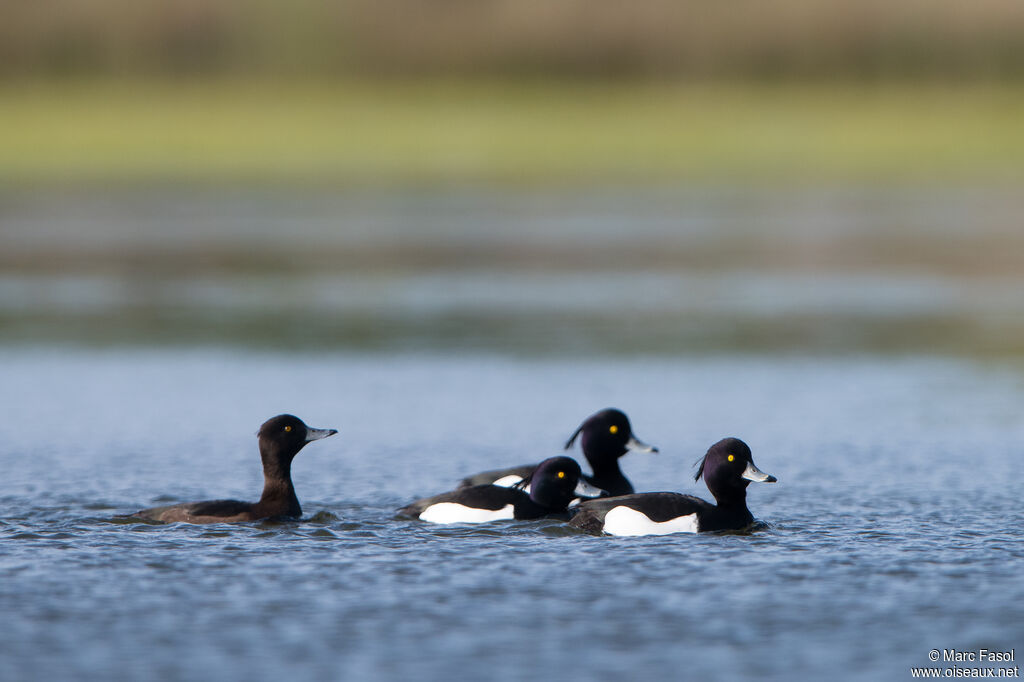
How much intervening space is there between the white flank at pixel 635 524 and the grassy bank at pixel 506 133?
66.5 meters

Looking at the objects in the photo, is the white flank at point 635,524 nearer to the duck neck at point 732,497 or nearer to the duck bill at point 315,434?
the duck neck at point 732,497

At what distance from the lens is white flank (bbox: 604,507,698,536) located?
10734mm

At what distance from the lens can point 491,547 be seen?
10414 millimetres

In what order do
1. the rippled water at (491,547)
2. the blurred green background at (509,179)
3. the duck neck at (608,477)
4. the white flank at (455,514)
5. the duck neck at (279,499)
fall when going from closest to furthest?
the rippled water at (491,547)
the white flank at (455,514)
the duck neck at (279,499)
the duck neck at (608,477)
the blurred green background at (509,179)

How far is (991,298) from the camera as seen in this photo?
86.5ft

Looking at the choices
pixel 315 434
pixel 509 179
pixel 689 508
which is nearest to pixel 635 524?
pixel 689 508

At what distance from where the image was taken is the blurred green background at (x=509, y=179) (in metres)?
24.9

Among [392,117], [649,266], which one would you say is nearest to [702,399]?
[649,266]

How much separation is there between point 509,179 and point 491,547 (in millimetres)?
72329
